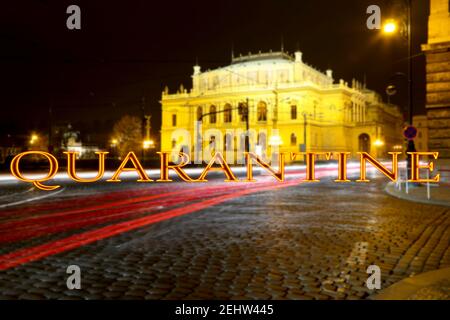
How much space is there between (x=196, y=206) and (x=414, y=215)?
5098 millimetres

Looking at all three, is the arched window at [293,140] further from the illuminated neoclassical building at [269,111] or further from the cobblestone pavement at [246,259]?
the cobblestone pavement at [246,259]

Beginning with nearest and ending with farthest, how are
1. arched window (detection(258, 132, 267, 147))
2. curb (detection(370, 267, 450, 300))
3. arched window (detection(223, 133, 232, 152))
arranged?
curb (detection(370, 267, 450, 300)), arched window (detection(258, 132, 267, 147)), arched window (detection(223, 133, 232, 152))

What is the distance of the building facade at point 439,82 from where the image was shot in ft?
49.7

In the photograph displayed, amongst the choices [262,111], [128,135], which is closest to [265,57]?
[262,111]

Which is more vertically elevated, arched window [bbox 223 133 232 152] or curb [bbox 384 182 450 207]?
arched window [bbox 223 133 232 152]

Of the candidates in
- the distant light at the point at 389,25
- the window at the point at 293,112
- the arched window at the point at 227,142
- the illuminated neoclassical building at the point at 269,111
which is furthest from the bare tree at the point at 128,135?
the distant light at the point at 389,25

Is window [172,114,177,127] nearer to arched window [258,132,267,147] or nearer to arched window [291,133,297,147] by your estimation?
arched window [258,132,267,147]

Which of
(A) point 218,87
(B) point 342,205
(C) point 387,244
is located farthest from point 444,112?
→ (A) point 218,87

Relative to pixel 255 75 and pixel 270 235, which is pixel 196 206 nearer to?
pixel 270 235

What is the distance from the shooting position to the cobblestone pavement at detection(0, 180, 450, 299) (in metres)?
4.48

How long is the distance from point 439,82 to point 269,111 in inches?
2419

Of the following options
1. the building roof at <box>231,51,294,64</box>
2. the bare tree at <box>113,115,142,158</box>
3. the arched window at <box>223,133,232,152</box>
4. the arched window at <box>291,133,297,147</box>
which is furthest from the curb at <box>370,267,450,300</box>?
the building roof at <box>231,51,294,64</box>

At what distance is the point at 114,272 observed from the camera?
16.9 feet

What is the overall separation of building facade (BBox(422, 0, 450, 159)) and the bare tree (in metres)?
68.4
